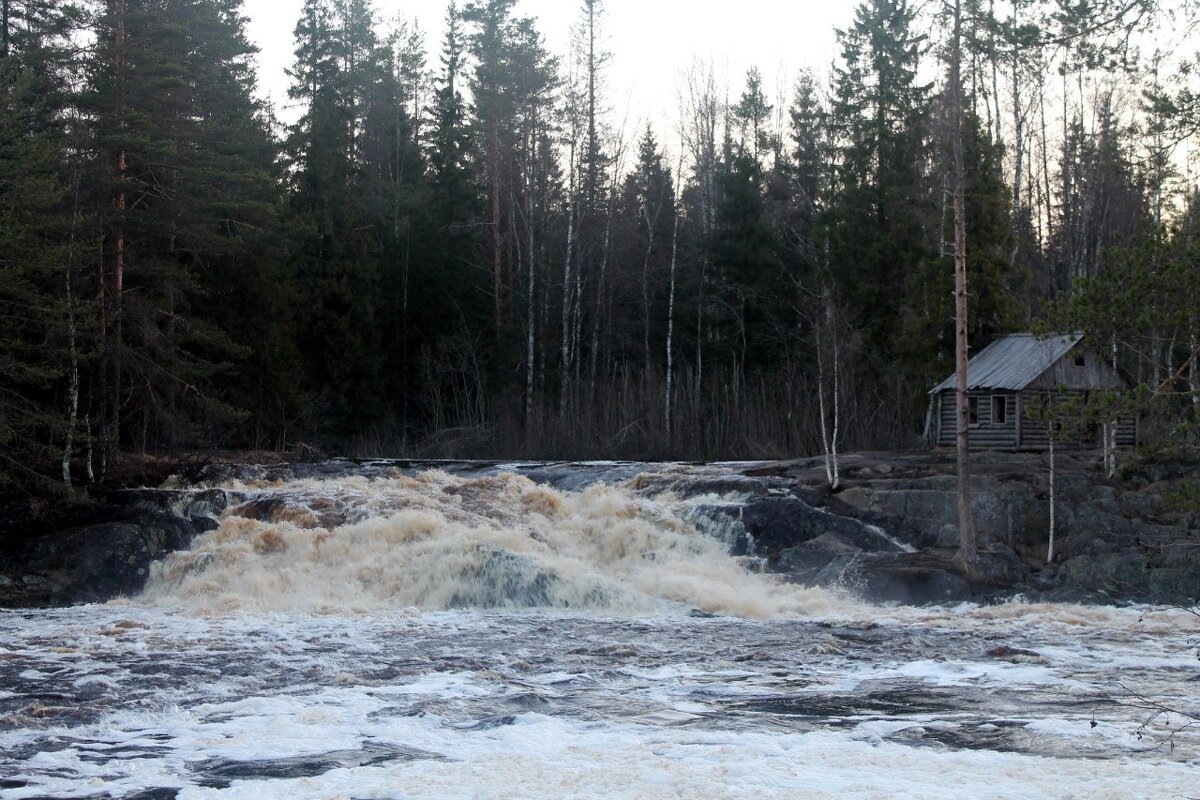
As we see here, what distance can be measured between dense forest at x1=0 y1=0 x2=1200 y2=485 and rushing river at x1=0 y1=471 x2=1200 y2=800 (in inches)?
190

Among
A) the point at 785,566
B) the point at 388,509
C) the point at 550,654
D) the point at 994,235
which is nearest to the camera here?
the point at 550,654

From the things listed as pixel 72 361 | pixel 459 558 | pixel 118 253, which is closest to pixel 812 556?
pixel 459 558

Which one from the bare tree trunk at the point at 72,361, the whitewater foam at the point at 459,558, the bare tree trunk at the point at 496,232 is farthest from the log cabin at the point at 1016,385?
the bare tree trunk at the point at 72,361

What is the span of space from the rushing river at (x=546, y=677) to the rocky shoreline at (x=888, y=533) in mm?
704

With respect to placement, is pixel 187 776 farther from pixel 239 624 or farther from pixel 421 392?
pixel 421 392

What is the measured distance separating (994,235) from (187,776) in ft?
88.0

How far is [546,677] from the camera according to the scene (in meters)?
12.7

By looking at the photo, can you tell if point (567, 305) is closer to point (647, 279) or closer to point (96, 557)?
point (647, 279)

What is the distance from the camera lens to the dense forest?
2217 centimetres

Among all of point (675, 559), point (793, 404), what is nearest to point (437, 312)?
point (793, 404)

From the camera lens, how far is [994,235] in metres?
30.7

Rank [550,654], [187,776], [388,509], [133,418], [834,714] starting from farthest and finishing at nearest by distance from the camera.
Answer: [133,418] → [388,509] → [550,654] → [834,714] → [187,776]

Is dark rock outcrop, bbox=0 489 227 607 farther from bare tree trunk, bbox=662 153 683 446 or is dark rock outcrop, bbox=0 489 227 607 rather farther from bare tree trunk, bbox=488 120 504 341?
bare tree trunk, bbox=488 120 504 341

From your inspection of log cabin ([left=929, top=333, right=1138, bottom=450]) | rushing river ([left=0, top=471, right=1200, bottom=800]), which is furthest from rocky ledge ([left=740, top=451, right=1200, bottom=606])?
log cabin ([left=929, top=333, right=1138, bottom=450])
